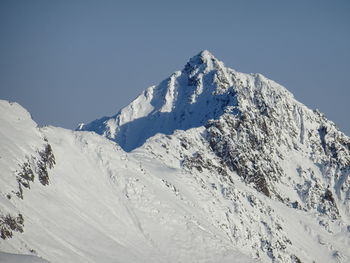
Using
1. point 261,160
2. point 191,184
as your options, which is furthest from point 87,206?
point 261,160

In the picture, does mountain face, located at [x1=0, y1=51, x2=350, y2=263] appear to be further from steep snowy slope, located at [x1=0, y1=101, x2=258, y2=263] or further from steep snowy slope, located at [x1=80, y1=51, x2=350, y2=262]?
steep snowy slope, located at [x1=80, y1=51, x2=350, y2=262]

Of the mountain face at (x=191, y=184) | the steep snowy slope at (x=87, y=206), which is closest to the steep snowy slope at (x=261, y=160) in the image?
the mountain face at (x=191, y=184)

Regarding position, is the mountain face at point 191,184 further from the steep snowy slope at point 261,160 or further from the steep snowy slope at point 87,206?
the steep snowy slope at point 261,160

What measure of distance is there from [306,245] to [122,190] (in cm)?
5489

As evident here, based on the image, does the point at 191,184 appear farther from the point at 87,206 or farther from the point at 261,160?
the point at 261,160

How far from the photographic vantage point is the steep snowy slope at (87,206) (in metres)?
64.5

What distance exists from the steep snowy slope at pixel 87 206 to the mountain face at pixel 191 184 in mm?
202

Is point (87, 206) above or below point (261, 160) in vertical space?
below

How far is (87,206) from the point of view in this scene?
3250 inches

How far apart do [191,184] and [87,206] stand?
38.0 m

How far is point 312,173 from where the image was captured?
16988cm


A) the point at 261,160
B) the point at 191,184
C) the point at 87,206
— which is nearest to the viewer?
the point at 87,206

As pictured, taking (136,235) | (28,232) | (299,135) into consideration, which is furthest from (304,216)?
(28,232)

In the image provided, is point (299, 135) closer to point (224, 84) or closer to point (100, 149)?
point (224, 84)
